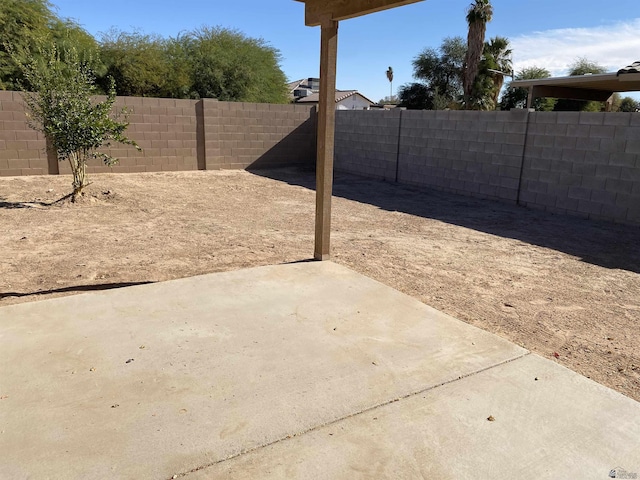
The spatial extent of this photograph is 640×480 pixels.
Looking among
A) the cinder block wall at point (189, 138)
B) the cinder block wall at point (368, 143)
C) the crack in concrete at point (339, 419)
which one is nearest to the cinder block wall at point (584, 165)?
the cinder block wall at point (368, 143)

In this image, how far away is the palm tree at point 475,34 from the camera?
2886cm

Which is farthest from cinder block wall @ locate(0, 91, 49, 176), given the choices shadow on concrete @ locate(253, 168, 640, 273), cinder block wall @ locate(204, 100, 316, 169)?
shadow on concrete @ locate(253, 168, 640, 273)

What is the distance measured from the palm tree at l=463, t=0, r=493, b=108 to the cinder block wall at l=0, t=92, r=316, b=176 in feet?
51.7

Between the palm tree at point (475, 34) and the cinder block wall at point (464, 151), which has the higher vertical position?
the palm tree at point (475, 34)

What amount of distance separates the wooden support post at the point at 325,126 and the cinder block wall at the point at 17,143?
9517 mm

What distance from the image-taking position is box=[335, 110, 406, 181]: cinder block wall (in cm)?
1459

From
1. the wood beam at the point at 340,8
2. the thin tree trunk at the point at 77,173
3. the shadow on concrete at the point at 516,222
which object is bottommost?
the shadow on concrete at the point at 516,222

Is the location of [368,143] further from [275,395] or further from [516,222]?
[275,395]

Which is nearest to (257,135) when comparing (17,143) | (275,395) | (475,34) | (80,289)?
(17,143)

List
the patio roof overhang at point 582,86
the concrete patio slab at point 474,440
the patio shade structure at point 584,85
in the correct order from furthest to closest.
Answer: the patio roof overhang at point 582,86 → the patio shade structure at point 584,85 → the concrete patio slab at point 474,440

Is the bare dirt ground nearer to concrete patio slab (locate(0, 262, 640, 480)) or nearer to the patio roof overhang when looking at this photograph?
concrete patio slab (locate(0, 262, 640, 480))

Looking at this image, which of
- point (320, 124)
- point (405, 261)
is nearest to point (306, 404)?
point (320, 124)

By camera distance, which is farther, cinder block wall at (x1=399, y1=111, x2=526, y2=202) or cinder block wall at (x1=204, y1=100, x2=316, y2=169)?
cinder block wall at (x1=204, y1=100, x2=316, y2=169)

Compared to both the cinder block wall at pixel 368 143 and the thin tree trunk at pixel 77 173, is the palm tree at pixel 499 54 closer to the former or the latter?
the cinder block wall at pixel 368 143
